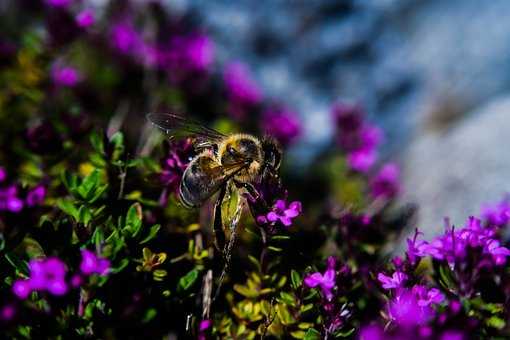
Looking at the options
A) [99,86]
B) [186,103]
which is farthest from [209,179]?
[99,86]

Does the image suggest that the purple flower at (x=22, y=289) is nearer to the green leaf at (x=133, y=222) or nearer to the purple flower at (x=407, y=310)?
the green leaf at (x=133, y=222)

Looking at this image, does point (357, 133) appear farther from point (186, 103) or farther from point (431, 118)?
point (186, 103)

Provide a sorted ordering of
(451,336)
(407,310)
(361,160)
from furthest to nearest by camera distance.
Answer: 1. (361,160)
2. (407,310)
3. (451,336)

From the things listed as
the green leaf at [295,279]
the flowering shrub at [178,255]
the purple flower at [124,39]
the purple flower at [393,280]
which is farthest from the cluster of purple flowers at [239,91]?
the purple flower at [393,280]

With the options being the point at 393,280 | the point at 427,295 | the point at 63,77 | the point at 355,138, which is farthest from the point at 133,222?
the point at 355,138

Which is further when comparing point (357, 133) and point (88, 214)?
point (357, 133)

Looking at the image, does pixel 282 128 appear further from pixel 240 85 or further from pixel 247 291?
pixel 247 291
